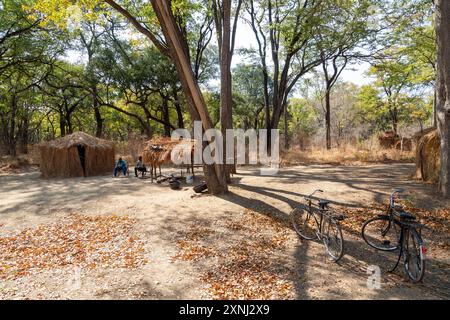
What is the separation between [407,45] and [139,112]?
25928mm

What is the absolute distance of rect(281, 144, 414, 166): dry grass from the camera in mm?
16078

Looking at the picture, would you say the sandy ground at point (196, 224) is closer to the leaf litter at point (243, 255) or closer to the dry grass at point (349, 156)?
the leaf litter at point (243, 255)

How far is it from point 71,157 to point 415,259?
15.6 meters

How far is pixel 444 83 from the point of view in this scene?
7.66 m

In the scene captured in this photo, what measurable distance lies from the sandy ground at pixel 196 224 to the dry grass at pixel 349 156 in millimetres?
4605

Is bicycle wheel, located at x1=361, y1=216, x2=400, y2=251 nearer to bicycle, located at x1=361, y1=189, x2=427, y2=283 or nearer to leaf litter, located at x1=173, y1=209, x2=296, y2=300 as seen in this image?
bicycle, located at x1=361, y1=189, x2=427, y2=283

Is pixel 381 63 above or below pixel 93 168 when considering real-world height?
above

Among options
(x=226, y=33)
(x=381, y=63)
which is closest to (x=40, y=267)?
(x=226, y=33)

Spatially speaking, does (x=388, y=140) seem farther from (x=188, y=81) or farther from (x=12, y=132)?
(x=12, y=132)

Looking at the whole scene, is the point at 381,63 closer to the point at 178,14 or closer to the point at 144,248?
the point at 178,14

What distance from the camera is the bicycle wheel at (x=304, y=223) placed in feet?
20.1

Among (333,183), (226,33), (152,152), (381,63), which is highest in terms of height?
(381,63)

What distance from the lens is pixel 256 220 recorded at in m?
7.05

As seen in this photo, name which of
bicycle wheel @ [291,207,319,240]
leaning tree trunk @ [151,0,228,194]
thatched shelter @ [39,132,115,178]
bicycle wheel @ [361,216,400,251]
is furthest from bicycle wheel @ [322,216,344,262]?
thatched shelter @ [39,132,115,178]
